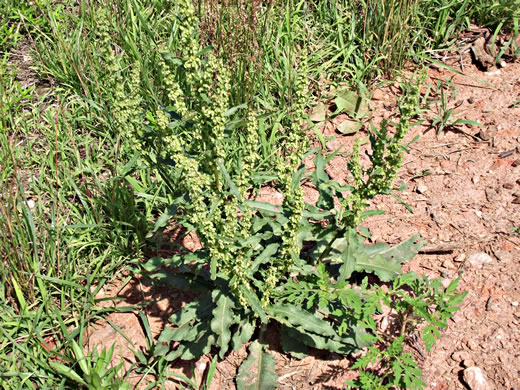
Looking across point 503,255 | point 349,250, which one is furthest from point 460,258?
point 349,250

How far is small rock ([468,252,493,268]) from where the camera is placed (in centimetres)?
331

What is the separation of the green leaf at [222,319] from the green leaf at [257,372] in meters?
0.29

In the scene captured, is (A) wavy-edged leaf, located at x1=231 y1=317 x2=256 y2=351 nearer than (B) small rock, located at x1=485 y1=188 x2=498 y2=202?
Yes

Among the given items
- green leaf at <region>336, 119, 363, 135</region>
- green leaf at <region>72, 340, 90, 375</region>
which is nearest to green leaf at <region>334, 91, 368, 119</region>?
green leaf at <region>336, 119, 363, 135</region>

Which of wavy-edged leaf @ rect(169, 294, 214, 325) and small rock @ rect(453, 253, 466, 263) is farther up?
wavy-edged leaf @ rect(169, 294, 214, 325)

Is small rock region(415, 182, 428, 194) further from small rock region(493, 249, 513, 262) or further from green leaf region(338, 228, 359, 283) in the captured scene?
green leaf region(338, 228, 359, 283)

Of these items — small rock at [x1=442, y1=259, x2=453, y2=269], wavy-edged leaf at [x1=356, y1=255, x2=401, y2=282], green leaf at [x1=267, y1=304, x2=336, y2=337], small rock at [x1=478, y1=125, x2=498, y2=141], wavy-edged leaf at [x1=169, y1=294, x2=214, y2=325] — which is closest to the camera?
green leaf at [x1=267, y1=304, x2=336, y2=337]

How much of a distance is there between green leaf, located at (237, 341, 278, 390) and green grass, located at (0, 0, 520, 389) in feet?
3.29

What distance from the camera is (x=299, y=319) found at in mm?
2871

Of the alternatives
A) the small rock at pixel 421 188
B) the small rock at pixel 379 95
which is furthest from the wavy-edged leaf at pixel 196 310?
the small rock at pixel 379 95

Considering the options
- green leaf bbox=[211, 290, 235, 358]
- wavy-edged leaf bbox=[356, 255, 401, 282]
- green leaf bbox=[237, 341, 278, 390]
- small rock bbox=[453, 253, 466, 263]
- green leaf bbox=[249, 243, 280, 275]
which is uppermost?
green leaf bbox=[249, 243, 280, 275]

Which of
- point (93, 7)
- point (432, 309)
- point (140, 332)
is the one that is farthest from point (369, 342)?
point (93, 7)

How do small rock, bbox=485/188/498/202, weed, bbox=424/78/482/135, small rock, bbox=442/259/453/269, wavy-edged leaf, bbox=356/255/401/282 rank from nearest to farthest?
wavy-edged leaf, bbox=356/255/401/282 < small rock, bbox=442/259/453/269 < small rock, bbox=485/188/498/202 < weed, bbox=424/78/482/135

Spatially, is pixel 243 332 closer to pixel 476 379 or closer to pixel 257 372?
pixel 257 372
